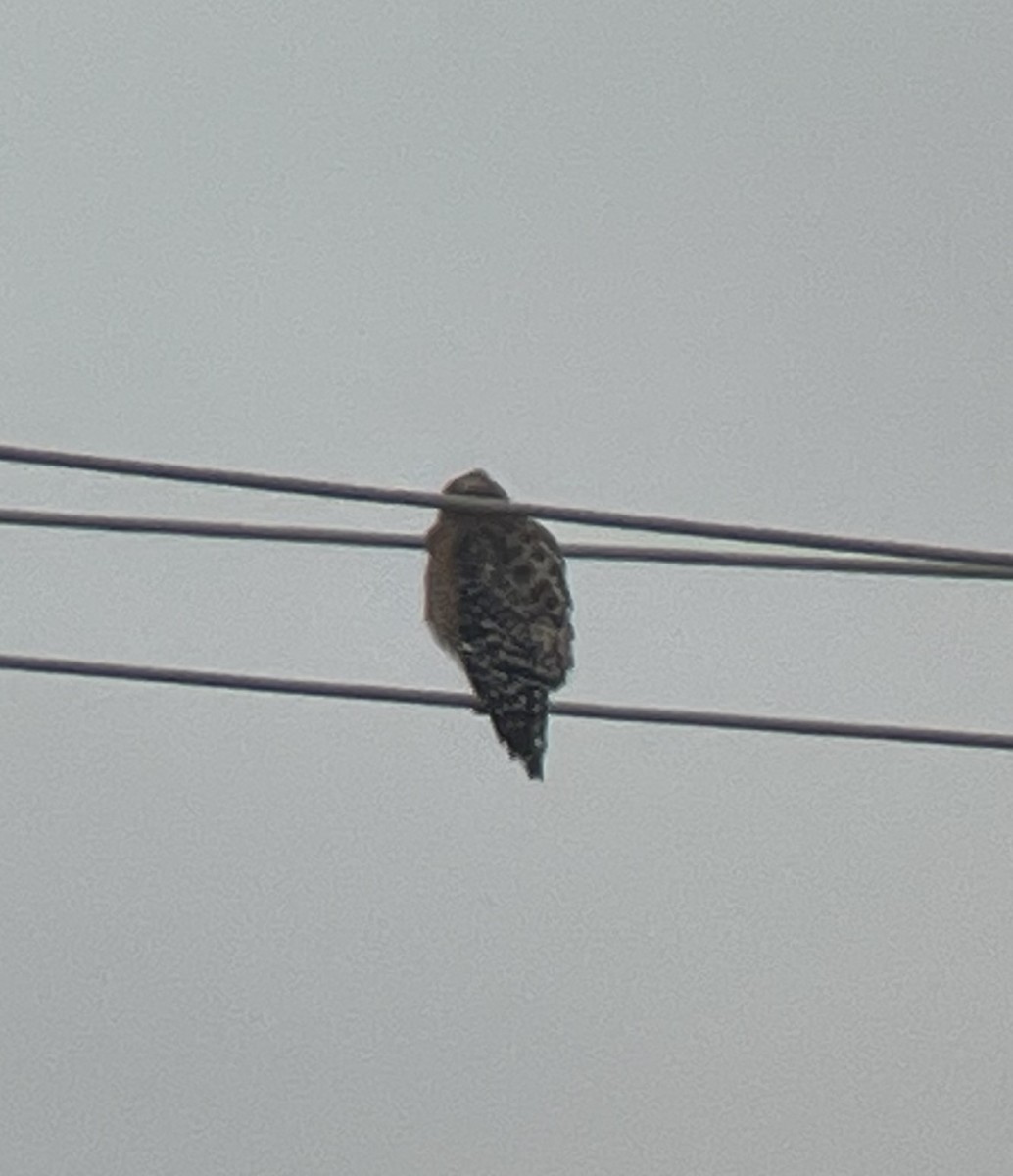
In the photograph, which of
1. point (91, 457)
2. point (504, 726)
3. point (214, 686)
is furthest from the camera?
point (504, 726)

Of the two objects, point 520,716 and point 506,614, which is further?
point 506,614

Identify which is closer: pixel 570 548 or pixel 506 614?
pixel 570 548

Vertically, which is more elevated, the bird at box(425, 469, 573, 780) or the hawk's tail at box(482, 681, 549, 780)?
the bird at box(425, 469, 573, 780)

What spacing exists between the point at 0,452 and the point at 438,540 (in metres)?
5.03

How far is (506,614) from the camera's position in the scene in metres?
16.3

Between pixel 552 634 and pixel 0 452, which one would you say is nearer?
pixel 0 452

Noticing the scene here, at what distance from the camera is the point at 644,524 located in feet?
36.4

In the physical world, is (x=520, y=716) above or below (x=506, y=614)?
below

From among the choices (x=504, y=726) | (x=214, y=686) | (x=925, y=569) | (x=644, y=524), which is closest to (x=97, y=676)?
(x=214, y=686)

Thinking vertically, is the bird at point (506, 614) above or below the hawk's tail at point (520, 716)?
above

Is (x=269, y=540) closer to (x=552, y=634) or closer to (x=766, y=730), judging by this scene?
(x=766, y=730)

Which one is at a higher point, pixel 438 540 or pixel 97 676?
pixel 438 540

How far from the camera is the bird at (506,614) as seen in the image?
15641 millimetres

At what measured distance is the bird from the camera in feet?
51.3
